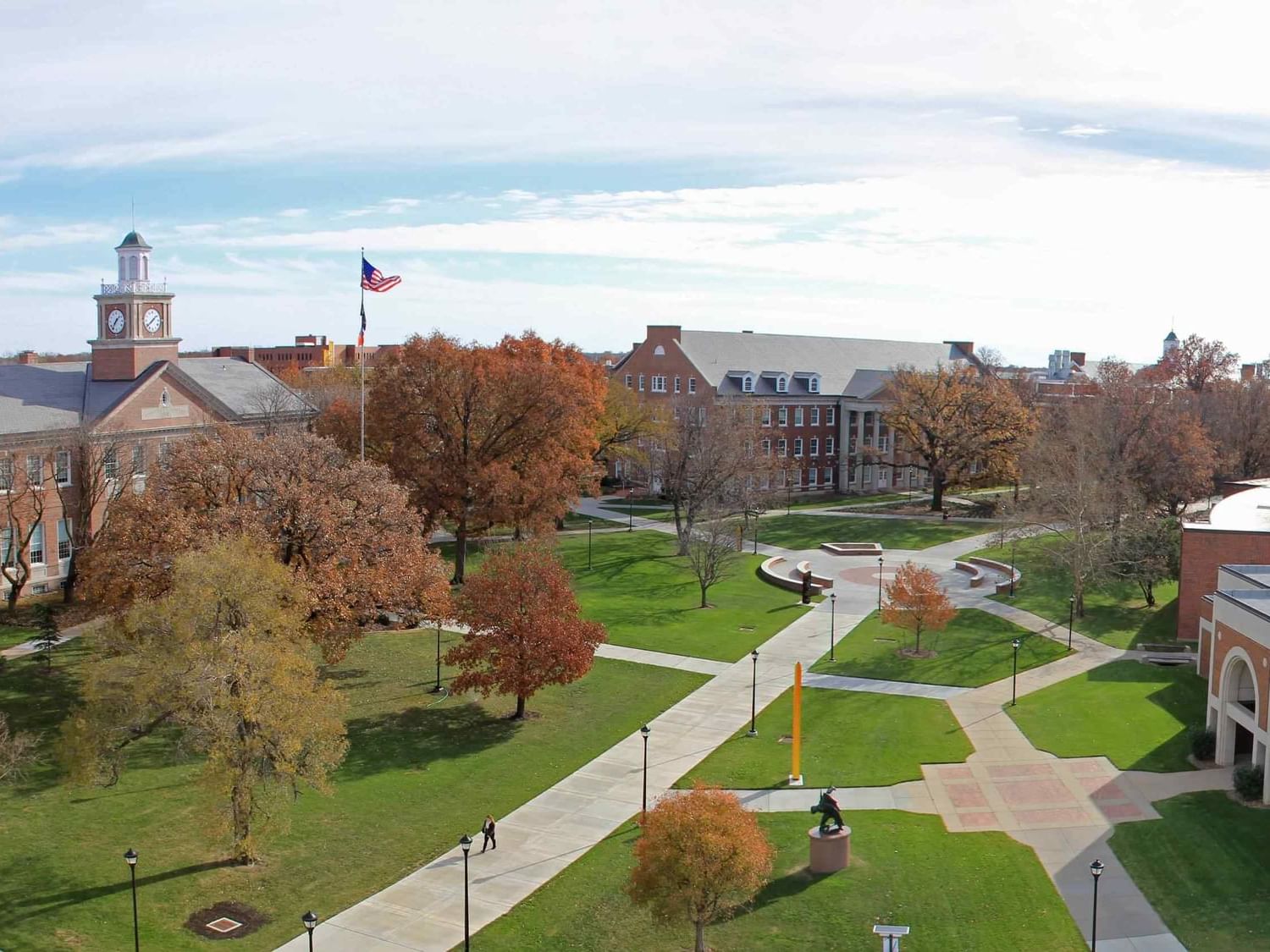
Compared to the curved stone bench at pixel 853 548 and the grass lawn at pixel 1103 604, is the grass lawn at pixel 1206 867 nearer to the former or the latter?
the grass lawn at pixel 1103 604

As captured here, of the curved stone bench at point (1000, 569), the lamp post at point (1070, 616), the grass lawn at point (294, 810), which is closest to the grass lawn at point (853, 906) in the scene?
the grass lawn at point (294, 810)

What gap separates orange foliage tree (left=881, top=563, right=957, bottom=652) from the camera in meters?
45.1

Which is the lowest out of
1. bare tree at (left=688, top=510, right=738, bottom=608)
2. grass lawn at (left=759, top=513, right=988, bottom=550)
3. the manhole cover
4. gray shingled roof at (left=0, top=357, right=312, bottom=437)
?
the manhole cover

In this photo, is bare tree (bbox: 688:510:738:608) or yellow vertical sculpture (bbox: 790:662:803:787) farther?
bare tree (bbox: 688:510:738:608)

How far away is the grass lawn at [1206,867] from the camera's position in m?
23.6

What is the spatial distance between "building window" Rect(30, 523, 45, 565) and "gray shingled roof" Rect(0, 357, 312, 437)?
15.8 ft

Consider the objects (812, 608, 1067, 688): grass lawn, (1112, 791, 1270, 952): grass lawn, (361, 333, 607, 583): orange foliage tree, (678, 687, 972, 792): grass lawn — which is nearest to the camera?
(1112, 791, 1270, 952): grass lawn

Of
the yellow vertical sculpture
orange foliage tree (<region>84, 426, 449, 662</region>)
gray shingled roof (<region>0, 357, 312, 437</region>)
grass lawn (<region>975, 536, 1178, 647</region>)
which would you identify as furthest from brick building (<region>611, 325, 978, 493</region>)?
the yellow vertical sculpture

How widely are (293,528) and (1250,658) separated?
28918mm

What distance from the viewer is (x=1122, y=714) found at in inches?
1487

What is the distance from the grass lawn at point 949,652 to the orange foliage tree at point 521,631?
39.4 feet

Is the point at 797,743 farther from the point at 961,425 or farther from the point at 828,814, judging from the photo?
the point at 961,425

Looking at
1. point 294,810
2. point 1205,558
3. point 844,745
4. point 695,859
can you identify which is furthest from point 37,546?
point 1205,558

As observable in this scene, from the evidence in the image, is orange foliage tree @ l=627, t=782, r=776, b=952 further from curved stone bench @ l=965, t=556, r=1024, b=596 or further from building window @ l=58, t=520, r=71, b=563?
building window @ l=58, t=520, r=71, b=563
